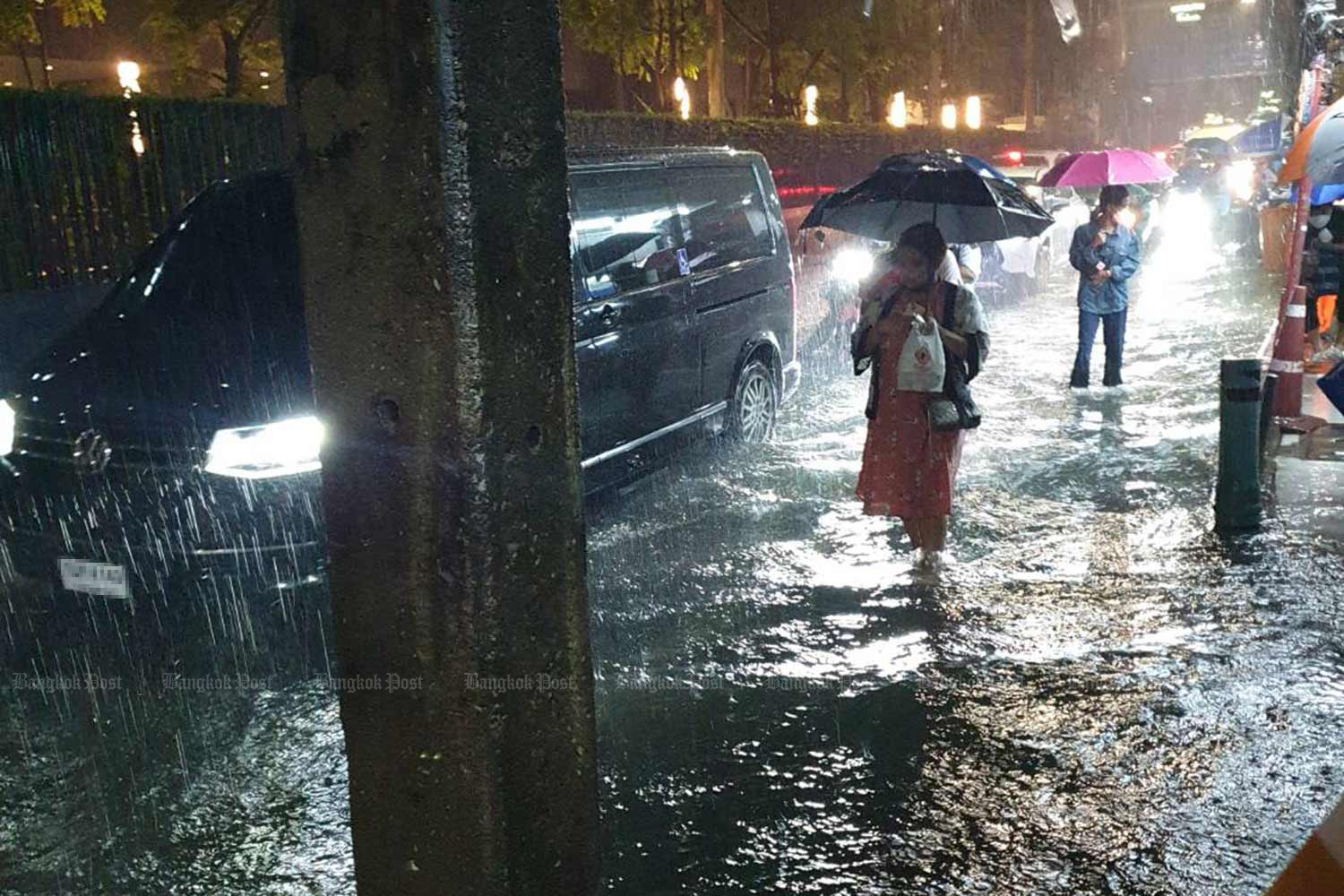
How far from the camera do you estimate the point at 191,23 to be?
2033cm

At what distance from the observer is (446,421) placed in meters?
2.51

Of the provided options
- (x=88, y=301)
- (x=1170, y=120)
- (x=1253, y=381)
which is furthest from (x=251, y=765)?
(x=1170, y=120)

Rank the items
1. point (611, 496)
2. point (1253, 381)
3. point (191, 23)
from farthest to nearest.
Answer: point (191, 23)
point (611, 496)
point (1253, 381)

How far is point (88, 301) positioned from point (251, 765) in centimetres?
768

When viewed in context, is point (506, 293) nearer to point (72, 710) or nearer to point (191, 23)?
point (72, 710)

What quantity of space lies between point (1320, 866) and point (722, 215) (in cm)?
667

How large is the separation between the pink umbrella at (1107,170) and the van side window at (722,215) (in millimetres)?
3569

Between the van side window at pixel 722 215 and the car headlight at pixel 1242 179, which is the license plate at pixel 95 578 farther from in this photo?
the car headlight at pixel 1242 179

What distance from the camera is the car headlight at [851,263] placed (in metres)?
12.6

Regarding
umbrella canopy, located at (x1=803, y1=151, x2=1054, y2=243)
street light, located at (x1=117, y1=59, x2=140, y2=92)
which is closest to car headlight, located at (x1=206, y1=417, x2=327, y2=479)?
umbrella canopy, located at (x1=803, y1=151, x2=1054, y2=243)

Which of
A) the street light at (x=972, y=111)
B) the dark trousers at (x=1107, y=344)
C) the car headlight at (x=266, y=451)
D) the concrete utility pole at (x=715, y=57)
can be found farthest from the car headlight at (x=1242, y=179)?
the car headlight at (x=266, y=451)

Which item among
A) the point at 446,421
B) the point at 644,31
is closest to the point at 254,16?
the point at 644,31

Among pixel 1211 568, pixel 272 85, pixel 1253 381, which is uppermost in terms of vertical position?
pixel 272 85

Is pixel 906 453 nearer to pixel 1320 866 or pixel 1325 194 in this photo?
pixel 1320 866
